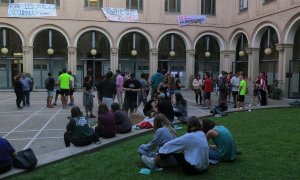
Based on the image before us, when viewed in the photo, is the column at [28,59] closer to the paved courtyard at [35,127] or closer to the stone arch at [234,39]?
the paved courtyard at [35,127]

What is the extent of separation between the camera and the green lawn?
19.5ft

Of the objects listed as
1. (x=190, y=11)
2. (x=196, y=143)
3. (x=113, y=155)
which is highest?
(x=190, y=11)

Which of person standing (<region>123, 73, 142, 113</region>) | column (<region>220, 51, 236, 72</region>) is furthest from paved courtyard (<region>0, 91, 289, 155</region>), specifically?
column (<region>220, 51, 236, 72</region>)

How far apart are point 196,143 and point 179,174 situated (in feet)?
2.30

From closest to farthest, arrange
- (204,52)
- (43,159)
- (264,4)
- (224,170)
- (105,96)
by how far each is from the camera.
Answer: (224,170), (43,159), (105,96), (264,4), (204,52)

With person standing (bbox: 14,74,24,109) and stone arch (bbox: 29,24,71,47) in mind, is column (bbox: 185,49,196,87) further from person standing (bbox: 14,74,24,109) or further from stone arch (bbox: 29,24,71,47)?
person standing (bbox: 14,74,24,109)

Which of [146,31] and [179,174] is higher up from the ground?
[146,31]

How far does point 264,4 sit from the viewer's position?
934 inches

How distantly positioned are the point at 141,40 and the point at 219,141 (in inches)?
950

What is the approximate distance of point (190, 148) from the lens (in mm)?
5719

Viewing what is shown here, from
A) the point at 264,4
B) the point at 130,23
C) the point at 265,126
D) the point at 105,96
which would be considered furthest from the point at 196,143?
the point at 130,23

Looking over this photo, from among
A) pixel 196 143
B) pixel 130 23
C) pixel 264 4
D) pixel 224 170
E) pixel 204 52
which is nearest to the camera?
pixel 196 143

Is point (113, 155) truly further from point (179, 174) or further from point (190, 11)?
point (190, 11)

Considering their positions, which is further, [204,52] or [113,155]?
[204,52]
